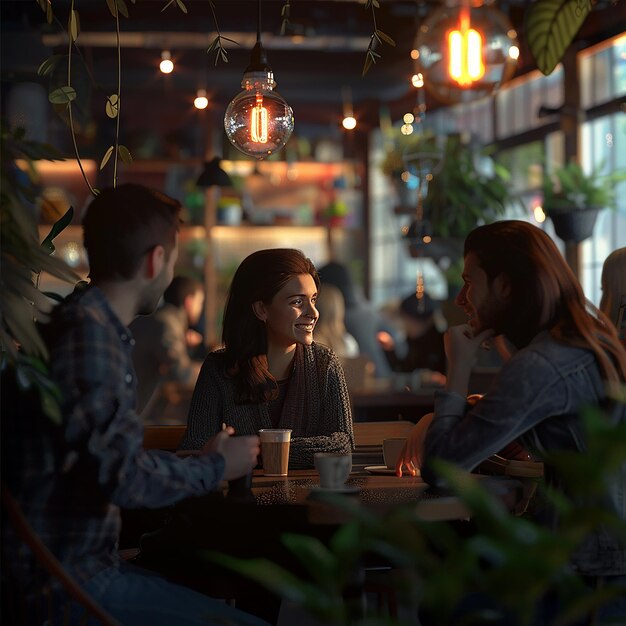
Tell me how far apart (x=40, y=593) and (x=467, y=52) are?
2.94 metres

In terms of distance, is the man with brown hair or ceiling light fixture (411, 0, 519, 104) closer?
the man with brown hair

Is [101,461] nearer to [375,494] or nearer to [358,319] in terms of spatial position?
[375,494]

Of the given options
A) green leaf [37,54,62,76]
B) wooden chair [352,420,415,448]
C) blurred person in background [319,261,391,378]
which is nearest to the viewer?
green leaf [37,54,62,76]

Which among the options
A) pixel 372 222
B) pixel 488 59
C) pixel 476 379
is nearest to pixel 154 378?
pixel 476 379

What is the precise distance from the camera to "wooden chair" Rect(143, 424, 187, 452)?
3527 mm

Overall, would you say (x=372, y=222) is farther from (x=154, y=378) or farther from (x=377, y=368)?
(x=154, y=378)

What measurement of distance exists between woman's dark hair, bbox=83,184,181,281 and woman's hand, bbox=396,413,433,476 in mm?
798

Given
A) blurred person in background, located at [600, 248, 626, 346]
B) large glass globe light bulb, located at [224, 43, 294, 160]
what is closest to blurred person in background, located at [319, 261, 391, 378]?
blurred person in background, located at [600, 248, 626, 346]

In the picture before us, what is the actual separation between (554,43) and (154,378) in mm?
4580

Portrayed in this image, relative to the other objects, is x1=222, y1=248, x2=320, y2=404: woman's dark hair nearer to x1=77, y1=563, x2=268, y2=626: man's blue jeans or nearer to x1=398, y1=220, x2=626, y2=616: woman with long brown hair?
x1=398, y1=220, x2=626, y2=616: woman with long brown hair

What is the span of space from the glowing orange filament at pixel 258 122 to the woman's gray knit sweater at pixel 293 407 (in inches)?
26.1

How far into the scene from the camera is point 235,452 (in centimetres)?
227

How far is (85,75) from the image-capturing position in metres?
3.37

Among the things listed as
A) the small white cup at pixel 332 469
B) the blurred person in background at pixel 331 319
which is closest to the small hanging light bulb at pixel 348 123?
the blurred person in background at pixel 331 319
